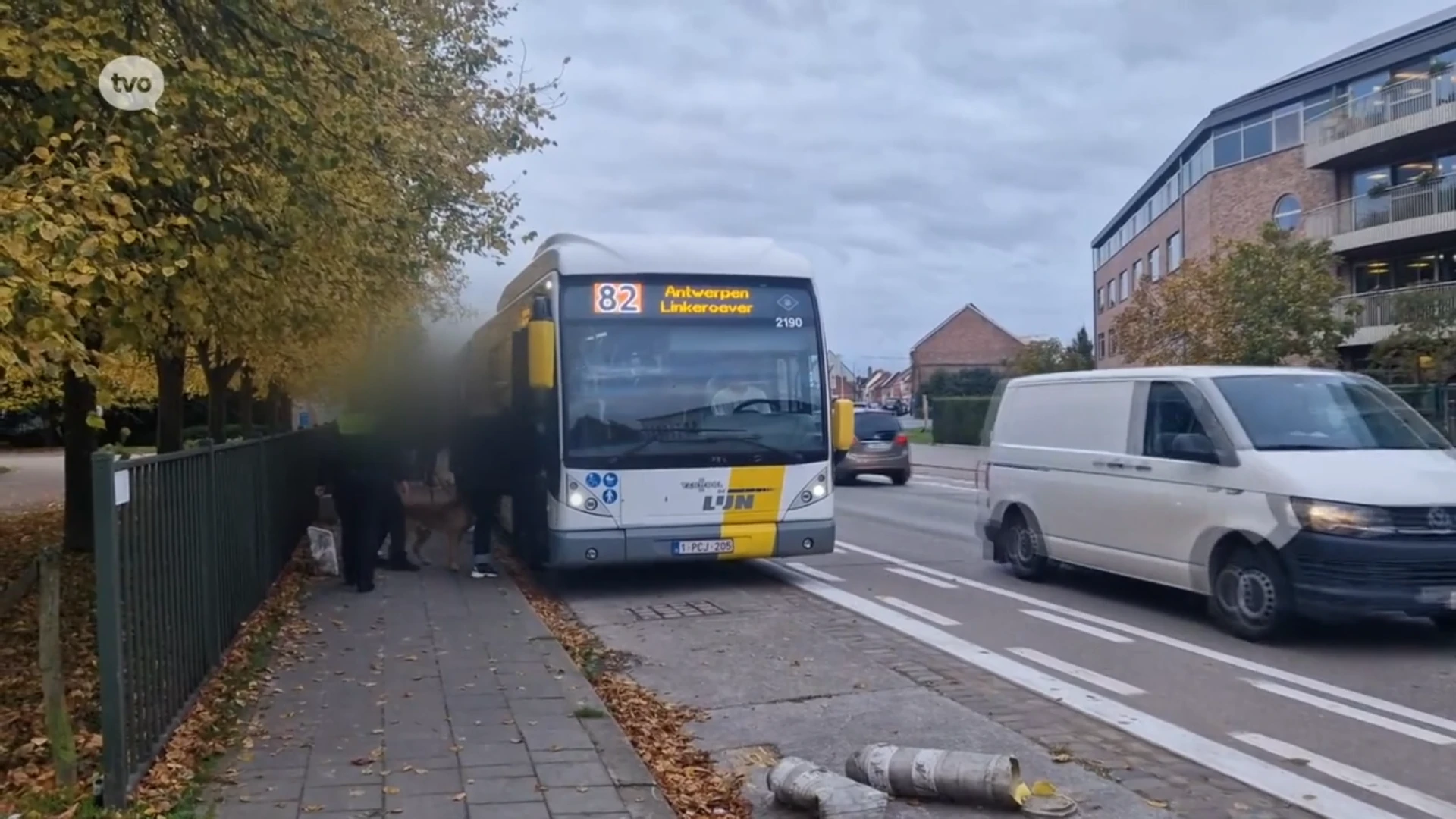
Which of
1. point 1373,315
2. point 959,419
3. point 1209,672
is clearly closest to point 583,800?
point 1209,672

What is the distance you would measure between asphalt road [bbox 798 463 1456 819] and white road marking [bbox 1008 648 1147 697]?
15 millimetres

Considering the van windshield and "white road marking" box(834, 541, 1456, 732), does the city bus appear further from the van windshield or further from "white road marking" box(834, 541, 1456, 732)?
the van windshield

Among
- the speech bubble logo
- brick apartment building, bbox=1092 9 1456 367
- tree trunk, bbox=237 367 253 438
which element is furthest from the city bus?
brick apartment building, bbox=1092 9 1456 367

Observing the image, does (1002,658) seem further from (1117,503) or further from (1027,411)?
(1027,411)

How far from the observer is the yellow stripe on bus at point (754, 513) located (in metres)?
11.6

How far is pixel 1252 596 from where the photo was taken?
29.9 ft

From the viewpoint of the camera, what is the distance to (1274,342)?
2912cm

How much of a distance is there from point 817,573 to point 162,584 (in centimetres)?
780

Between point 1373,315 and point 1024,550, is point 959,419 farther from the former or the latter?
point 1024,550

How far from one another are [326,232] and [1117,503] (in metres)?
6.31

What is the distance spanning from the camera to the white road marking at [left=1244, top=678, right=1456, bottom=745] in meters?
6.70

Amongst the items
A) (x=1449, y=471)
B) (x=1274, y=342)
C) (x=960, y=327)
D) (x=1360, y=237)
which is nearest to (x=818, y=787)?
(x=1449, y=471)

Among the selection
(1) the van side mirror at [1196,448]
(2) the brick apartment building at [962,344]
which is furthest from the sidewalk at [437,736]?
(2) the brick apartment building at [962,344]

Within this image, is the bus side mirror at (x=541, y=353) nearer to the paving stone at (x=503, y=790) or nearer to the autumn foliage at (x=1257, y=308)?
the paving stone at (x=503, y=790)
